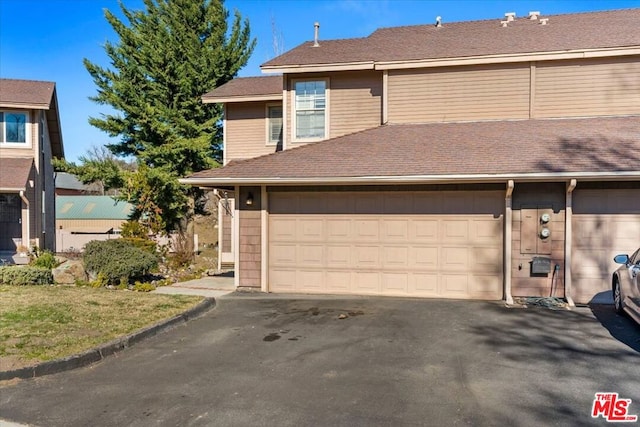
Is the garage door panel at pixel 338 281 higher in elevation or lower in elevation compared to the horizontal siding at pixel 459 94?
lower

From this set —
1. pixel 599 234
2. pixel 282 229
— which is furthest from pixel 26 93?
pixel 599 234

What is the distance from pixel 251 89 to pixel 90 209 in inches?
1162

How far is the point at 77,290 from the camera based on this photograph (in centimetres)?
1072

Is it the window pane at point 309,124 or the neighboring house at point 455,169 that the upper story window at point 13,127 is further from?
the window pane at point 309,124

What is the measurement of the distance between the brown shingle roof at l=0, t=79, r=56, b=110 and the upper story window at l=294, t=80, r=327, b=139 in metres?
10.3

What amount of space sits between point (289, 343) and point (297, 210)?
449 cm

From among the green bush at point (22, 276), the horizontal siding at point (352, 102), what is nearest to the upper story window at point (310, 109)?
the horizontal siding at point (352, 102)

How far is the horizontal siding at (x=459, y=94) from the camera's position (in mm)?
11781

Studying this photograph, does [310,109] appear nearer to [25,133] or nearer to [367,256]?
[367,256]

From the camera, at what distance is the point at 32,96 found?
685 inches

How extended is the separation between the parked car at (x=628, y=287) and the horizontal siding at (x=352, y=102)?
22.6ft

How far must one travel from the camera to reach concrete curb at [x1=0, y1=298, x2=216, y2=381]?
554cm

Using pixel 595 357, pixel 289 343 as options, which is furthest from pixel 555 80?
pixel 289 343

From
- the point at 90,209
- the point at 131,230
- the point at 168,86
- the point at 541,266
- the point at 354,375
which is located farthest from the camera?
the point at 90,209
